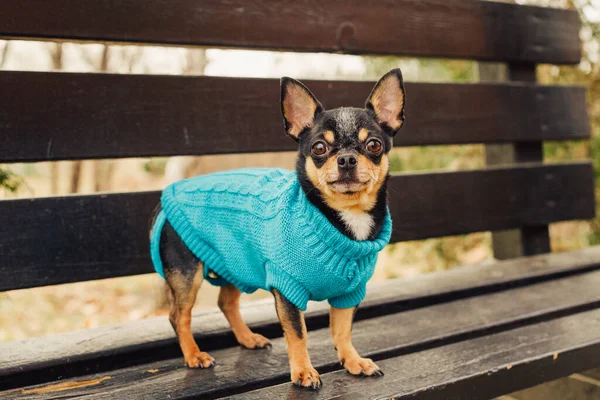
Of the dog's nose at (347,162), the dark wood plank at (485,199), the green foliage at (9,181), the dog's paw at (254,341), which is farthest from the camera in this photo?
the dark wood plank at (485,199)

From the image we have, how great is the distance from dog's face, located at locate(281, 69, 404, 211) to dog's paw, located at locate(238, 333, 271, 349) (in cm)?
61

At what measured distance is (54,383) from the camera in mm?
1874

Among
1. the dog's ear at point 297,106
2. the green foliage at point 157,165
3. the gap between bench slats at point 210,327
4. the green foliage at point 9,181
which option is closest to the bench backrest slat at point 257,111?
the gap between bench slats at point 210,327

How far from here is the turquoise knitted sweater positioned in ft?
5.67

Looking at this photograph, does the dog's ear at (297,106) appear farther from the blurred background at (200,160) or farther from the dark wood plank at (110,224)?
the blurred background at (200,160)

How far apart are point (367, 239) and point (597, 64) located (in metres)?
3.92

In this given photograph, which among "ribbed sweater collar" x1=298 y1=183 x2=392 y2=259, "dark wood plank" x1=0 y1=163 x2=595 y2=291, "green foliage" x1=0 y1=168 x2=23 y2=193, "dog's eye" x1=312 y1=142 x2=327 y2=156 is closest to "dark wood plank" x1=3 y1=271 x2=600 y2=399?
"ribbed sweater collar" x1=298 y1=183 x2=392 y2=259

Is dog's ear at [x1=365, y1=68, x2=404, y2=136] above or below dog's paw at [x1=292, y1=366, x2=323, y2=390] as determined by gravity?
above

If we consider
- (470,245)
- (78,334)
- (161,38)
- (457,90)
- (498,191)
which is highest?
(161,38)

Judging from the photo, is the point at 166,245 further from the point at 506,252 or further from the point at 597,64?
the point at 597,64

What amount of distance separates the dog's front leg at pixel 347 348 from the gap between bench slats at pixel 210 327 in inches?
17.1

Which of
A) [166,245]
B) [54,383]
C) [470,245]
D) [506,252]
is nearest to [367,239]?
[166,245]

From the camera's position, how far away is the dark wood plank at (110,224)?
2209mm

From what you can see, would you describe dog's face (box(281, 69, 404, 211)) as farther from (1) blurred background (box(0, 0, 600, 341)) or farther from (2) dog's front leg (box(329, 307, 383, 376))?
(1) blurred background (box(0, 0, 600, 341))
